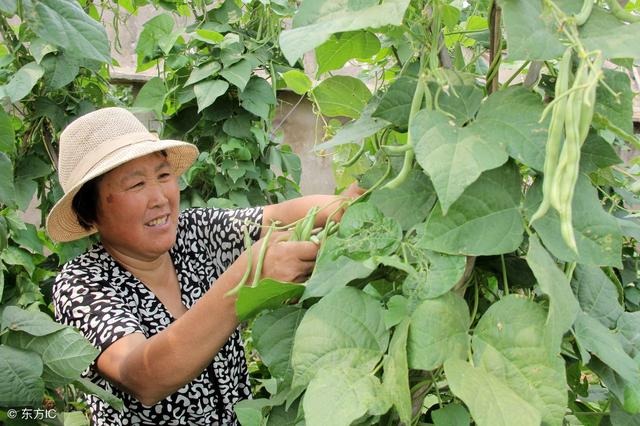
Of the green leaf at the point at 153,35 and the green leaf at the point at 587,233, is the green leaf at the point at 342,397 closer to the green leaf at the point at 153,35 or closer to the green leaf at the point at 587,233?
the green leaf at the point at 587,233

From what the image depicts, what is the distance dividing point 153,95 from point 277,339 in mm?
1602

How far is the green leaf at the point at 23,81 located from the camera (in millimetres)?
1739

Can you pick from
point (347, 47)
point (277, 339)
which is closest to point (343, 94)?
point (347, 47)

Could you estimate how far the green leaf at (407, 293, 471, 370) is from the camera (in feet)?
2.03

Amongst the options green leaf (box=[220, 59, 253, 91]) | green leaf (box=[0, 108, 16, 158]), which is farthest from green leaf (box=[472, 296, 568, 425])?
green leaf (box=[220, 59, 253, 91])

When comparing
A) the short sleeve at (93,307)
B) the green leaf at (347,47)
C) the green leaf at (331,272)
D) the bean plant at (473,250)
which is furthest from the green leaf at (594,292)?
the short sleeve at (93,307)

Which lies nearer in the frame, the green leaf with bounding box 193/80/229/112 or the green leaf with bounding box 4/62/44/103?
the green leaf with bounding box 4/62/44/103

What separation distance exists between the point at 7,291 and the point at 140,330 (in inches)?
40.3

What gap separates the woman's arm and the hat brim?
296 millimetres

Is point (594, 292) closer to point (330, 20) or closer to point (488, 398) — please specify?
point (488, 398)

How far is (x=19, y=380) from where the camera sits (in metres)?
0.94

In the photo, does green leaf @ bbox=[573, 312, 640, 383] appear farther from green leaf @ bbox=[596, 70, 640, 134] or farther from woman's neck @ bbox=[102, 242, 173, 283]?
woman's neck @ bbox=[102, 242, 173, 283]

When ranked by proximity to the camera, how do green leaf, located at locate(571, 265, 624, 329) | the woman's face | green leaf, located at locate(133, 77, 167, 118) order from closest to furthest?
green leaf, located at locate(571, 265, 624, 329)
the woman's face
green leaf, located at locate(133, 77, 167, 118)

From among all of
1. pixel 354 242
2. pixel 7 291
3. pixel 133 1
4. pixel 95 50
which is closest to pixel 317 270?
pixel 354 242
